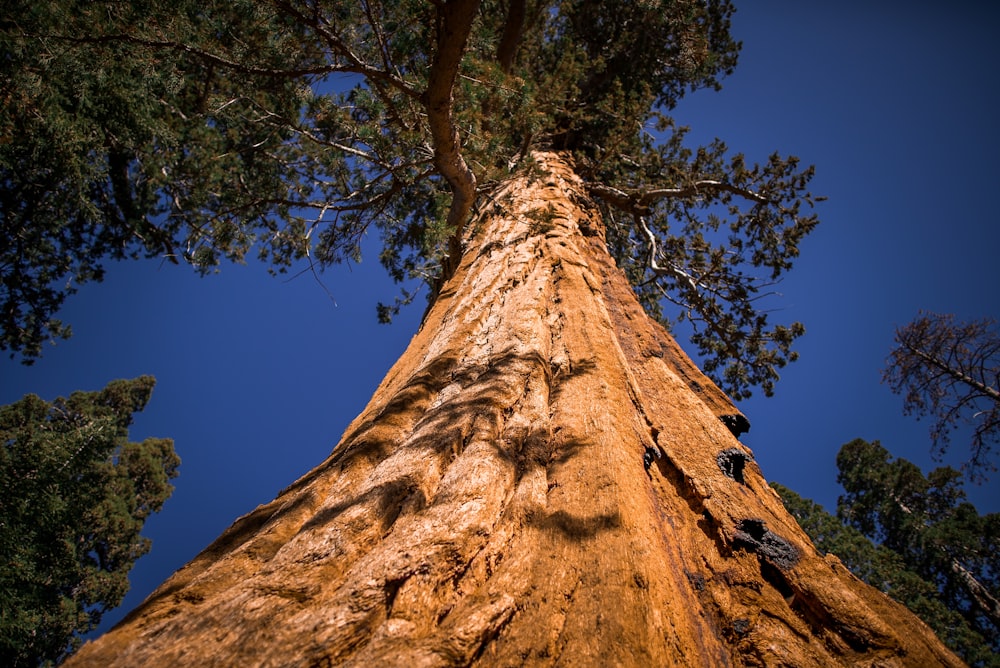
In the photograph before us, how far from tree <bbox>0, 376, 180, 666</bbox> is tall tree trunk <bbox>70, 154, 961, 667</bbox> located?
221 inches

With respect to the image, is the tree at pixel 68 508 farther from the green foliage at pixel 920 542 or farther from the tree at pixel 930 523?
the tree at pixel 930 523

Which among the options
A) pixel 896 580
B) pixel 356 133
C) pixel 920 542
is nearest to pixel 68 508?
pixel 356 133

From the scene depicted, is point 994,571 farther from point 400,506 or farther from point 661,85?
point 400,506

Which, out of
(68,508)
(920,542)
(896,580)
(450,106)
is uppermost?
(920,542)

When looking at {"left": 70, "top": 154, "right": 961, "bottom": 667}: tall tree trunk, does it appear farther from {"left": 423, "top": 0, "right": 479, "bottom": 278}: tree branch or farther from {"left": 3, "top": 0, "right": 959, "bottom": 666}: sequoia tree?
{"left": 423, "top": 0, "right": 479, "bottom": 278}: tree branch

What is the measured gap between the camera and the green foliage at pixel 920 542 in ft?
28.5

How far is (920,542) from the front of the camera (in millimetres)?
11125

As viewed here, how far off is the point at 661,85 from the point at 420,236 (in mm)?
5337

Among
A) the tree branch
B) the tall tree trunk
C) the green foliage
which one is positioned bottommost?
the tall tree trunk

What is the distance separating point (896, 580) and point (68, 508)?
13.7m

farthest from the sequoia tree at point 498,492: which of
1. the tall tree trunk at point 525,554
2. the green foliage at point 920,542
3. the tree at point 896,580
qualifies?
the green foliage at point 920,542

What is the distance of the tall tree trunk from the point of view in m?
0.91

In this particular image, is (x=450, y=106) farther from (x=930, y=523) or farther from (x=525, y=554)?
(x=930, y=523)

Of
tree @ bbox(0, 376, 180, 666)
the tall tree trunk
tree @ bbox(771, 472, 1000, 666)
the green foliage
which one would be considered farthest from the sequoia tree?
the green foliage
